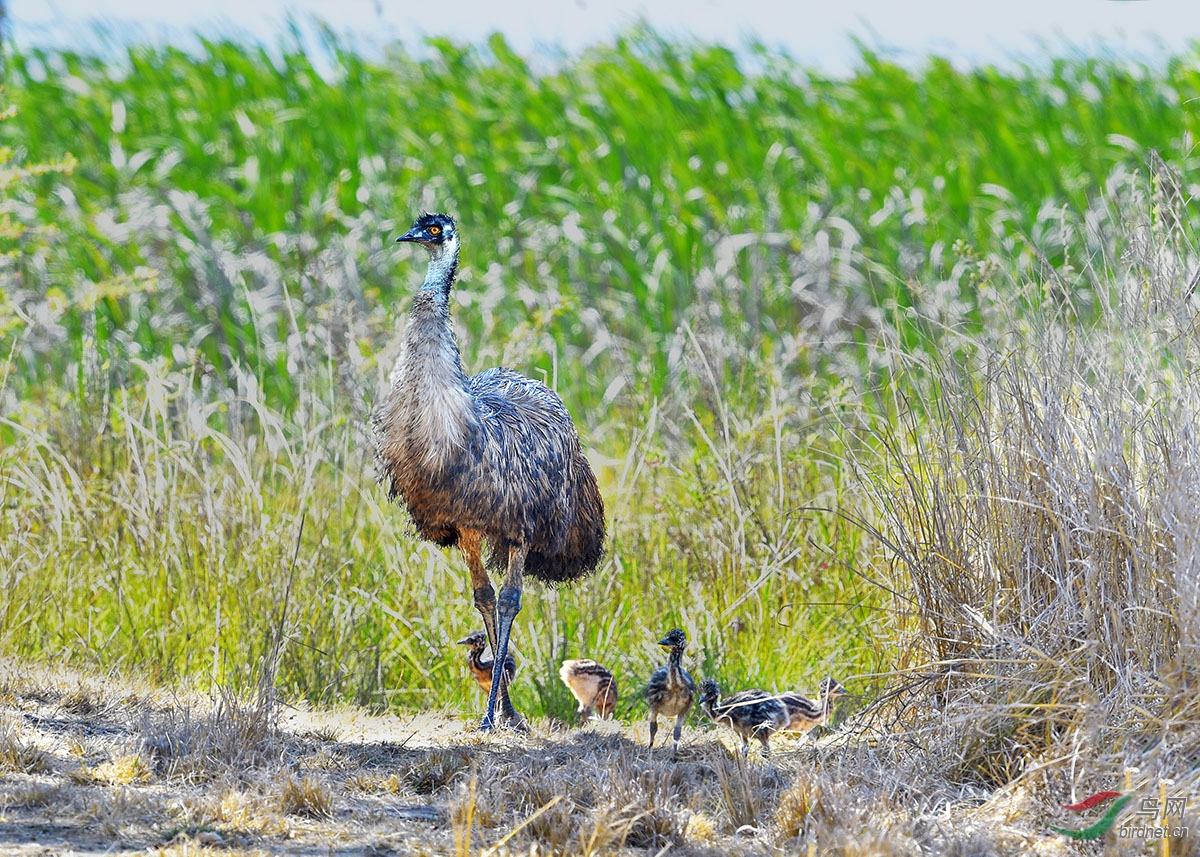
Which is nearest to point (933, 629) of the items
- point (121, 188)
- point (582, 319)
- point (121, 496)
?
point (121, 496)

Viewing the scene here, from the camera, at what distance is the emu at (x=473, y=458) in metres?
5.39

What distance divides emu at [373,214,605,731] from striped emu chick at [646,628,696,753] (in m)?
0.66

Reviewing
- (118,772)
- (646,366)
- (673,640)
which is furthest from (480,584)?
(646,366)

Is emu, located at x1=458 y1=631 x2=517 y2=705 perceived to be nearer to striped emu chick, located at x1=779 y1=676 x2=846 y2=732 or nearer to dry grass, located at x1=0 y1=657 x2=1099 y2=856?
dry grass, located at x1=0 y1=657 x2=1099 y2=856

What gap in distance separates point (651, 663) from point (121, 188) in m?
9.11

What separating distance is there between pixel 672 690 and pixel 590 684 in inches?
22.0

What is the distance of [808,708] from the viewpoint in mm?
5402

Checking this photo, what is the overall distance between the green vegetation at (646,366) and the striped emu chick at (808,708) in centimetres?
30

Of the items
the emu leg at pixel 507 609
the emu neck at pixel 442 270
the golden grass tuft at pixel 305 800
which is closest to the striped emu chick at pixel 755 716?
the emu leg at pixel 507 609

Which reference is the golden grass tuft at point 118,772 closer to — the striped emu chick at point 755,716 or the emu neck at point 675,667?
the emu neck at point 675,667

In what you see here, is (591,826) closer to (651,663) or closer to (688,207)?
(651,663)

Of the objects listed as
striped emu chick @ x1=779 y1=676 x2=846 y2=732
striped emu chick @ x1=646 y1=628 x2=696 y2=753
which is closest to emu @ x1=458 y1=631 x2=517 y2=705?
striped emu chick @ x1=646 y1=628 x2=696 y2=753

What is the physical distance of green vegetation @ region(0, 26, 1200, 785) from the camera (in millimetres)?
4820

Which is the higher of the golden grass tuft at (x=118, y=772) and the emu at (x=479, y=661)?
the emu at (x=479, y=661)
